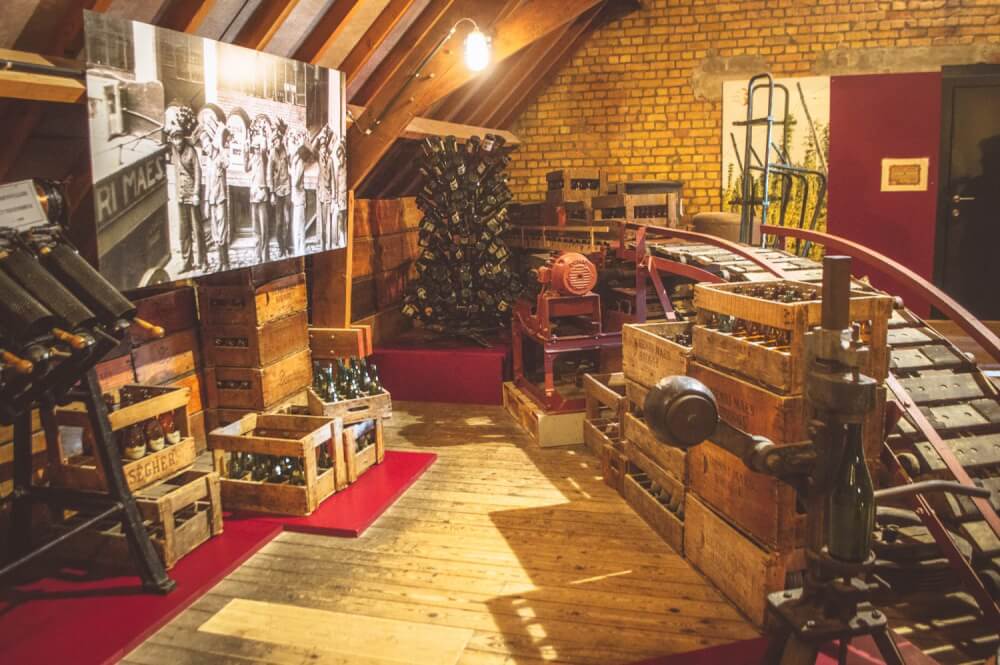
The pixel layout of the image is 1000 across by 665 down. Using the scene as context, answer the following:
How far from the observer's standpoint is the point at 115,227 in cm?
341

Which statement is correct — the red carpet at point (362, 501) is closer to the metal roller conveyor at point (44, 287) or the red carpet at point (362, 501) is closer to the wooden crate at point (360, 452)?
the wooden crate at point (360, 452)

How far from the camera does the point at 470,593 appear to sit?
339 centimetres

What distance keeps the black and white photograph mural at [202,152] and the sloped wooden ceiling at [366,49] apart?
0.59 feet

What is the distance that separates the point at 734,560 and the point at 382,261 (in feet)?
17.2

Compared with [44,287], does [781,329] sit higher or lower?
lower

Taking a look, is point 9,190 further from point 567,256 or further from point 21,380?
point 567,256

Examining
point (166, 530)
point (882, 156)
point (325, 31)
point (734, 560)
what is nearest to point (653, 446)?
point (734, 560)

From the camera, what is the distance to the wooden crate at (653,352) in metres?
3.70

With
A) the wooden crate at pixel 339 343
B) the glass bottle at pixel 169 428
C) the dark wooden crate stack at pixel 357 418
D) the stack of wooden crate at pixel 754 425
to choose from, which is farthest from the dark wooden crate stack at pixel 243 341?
the stack of wooden crate at pixel 754 425

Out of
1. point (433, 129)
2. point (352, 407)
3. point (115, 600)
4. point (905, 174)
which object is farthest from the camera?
point (905, 174)

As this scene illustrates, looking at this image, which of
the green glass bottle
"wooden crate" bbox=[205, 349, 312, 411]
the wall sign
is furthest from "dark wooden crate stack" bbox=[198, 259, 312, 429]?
the wall sign

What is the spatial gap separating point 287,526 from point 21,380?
1728 mm

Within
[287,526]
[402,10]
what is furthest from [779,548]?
[402,10]

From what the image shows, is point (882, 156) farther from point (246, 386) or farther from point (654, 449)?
point (246, 386)
